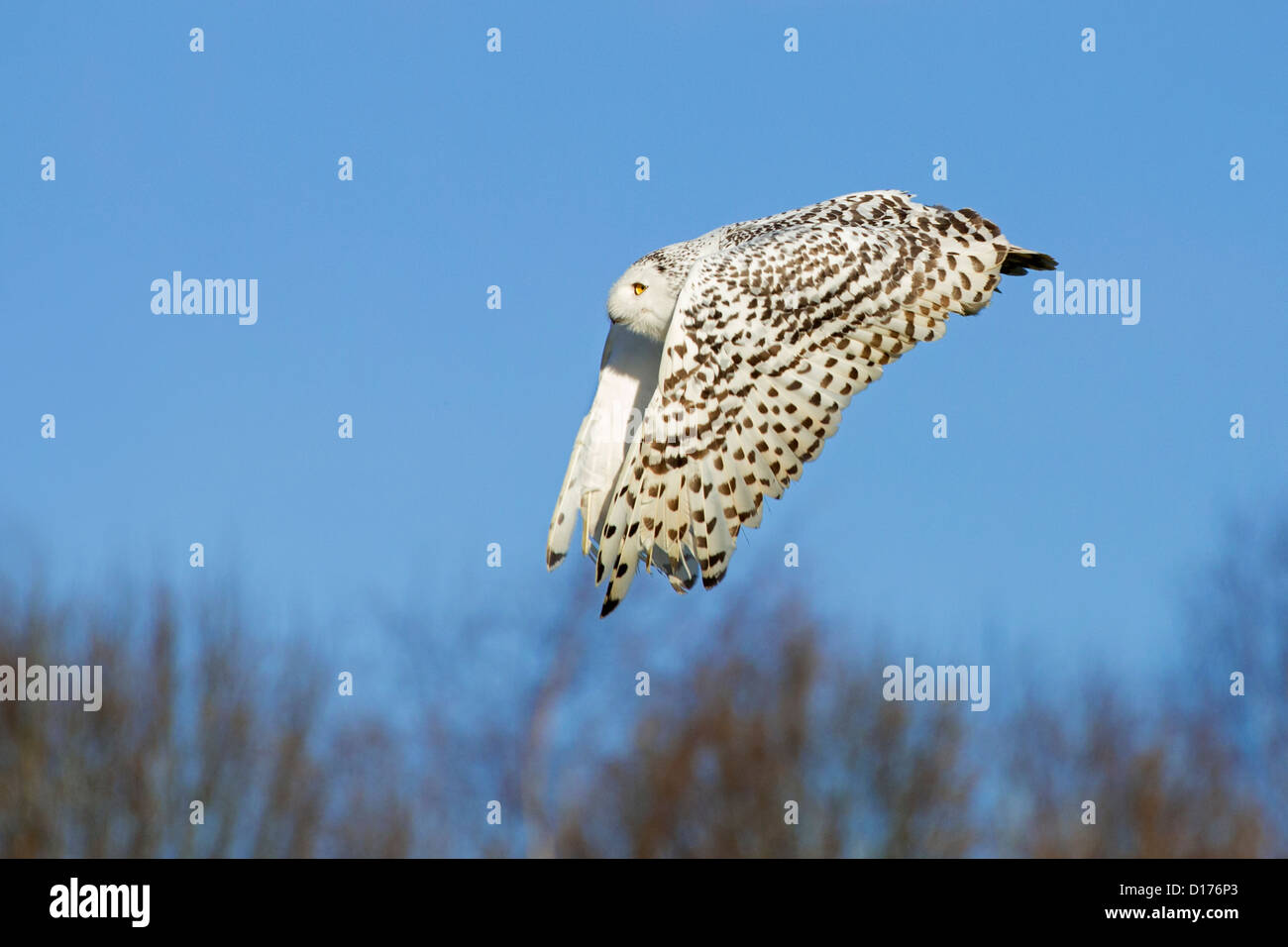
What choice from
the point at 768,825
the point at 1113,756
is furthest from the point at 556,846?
the point at 1113,756

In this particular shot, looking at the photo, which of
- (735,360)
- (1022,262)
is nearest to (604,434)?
(735,360)

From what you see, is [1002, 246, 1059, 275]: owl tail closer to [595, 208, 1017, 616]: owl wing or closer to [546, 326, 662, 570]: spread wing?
[595, 208, 1017, 616]: owl wing

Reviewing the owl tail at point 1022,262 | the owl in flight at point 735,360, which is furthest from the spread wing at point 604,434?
the owl tail at point 1022,262

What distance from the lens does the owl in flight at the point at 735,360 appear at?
26.8 ft

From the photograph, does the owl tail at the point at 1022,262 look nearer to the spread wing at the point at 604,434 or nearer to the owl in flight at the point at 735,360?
the owl in flight at the point at 735,360

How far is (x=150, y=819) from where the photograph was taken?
22406 millimetres

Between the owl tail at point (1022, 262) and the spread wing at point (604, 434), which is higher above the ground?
the owl tail at point (1022, 262)

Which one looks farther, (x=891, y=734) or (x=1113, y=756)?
(x=1113, y=756)

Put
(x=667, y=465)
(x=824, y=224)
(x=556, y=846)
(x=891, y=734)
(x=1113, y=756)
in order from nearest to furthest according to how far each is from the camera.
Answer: (x=667, y=465) < (x=824, y=224) < (x=556, y=846) < (x=891, y=734) < (x=1113, y=756)

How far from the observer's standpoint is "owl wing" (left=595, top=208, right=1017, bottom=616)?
26.7 ft

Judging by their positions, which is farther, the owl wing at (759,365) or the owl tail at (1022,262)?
the owl tail at (1022,262)
